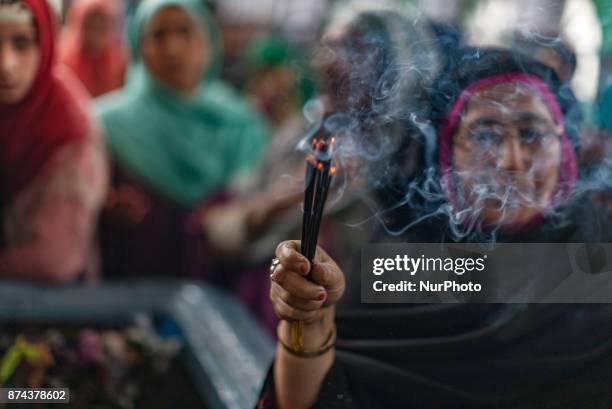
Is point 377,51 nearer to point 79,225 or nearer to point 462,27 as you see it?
point 462,27

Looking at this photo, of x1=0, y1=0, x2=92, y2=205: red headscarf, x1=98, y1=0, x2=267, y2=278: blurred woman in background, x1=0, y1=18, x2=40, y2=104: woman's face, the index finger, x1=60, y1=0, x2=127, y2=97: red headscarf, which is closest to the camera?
the index finger

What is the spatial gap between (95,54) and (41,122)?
490 mm

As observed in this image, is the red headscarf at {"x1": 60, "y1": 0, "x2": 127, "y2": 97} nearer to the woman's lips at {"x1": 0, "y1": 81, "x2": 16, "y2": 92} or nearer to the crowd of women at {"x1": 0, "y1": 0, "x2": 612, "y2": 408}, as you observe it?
the woman's lips at {"x1": 0, "y1": 81, "x2": 16, "y2": 92}

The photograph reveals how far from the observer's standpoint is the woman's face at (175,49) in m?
2.10

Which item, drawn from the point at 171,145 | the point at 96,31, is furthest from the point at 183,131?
the point at 96,31

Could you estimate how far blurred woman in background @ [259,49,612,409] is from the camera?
3.74 feet

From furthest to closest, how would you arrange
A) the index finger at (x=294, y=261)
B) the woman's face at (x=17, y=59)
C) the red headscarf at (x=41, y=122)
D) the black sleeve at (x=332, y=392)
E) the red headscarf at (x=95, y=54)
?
the red headscarf at (x=95, y=54) < the red headscarf at (x=41, y=122) < the woman's face at (x=17, y=59) < the black sleeve at (x=332, y=392) < the index finger at (x=294, y=261)

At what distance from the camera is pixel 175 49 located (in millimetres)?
2180

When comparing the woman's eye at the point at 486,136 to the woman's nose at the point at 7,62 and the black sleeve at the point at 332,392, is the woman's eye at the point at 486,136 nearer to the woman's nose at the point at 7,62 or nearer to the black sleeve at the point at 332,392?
the black sleeve at the point at 332,392

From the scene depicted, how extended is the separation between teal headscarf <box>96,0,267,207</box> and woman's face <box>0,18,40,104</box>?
1.95 ft

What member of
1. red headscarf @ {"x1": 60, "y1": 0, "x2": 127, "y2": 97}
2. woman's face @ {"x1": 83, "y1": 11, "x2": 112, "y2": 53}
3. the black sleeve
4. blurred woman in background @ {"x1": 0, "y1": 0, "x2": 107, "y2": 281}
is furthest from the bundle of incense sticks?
woman's face @ {"x1": 83, "y1": 11, "x2": 112, "y2": 53}

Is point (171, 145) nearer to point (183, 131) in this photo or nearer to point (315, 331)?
point (183, 131)

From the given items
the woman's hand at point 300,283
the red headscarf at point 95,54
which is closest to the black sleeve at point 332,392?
the woman's hand at point 300,283

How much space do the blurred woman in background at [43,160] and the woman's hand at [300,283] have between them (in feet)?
2.51
